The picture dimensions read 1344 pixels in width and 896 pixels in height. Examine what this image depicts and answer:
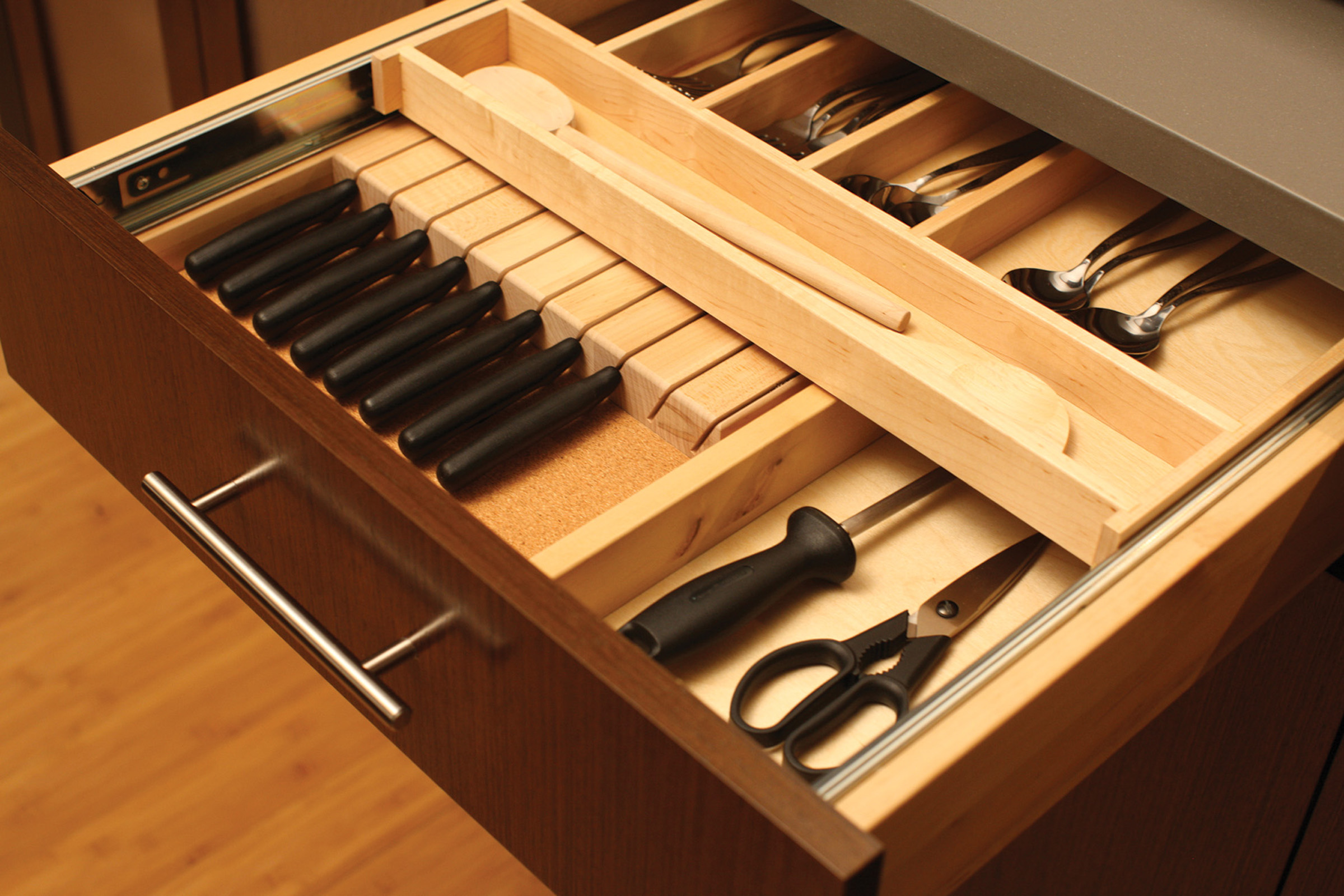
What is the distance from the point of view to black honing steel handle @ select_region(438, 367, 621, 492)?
0.73 metres

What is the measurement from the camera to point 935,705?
566 mm

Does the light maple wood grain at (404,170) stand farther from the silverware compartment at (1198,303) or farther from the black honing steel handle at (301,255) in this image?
the silverware compartment at (1198,303)

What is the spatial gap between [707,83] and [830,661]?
0.47m

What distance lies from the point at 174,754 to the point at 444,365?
0.88 meters

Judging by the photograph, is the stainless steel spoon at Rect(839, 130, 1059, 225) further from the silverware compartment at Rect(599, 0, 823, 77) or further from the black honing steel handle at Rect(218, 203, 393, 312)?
the black honing steel handle at Rect(218, 203, 393, 312)

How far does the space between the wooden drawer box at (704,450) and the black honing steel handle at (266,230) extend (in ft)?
0.06

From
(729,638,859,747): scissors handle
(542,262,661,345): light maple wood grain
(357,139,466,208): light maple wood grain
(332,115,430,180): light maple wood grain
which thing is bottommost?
(729,638,859,747): scissors handle

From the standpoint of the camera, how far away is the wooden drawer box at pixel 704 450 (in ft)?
1.83

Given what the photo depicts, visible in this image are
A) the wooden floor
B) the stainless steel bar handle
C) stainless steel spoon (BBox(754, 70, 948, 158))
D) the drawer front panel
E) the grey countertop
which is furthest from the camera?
the wooden floor

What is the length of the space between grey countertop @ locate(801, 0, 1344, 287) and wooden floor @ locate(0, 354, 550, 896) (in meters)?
0.97

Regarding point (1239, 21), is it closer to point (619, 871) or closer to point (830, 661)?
point (830, 661)

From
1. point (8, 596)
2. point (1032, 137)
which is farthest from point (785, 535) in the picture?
point (8, 596)

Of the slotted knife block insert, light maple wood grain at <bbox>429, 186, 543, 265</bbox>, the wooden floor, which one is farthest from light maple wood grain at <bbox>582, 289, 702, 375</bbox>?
the wooden floor

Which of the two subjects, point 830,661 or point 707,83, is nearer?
point 830,661
